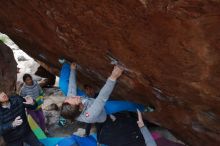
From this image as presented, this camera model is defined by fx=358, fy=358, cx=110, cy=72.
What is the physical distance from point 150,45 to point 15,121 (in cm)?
254

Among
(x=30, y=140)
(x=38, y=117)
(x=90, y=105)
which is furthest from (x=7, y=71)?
(x=90, y=105)

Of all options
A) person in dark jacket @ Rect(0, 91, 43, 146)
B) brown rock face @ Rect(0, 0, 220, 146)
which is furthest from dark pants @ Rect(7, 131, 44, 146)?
brown rock face @ Rect(0, 0, 220, 146)

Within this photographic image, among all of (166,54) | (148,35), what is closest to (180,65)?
(166,54)

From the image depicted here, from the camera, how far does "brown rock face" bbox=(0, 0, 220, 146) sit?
11.2 ft

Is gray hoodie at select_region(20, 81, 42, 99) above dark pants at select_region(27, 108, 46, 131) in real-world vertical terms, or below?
above

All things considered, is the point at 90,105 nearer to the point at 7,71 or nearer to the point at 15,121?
the point at 15,121

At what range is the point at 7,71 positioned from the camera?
790 cm

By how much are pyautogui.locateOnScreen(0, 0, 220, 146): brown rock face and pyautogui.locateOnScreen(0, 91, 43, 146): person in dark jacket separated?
3.46 feet

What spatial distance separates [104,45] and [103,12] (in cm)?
79

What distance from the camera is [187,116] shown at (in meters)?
5.20

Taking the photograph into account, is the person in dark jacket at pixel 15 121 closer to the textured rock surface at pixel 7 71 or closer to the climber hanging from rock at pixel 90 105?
the climber hanging from rock at pixel 90 105

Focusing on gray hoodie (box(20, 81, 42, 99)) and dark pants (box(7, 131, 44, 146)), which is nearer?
dark pants (box(7, 131, 44, 146))

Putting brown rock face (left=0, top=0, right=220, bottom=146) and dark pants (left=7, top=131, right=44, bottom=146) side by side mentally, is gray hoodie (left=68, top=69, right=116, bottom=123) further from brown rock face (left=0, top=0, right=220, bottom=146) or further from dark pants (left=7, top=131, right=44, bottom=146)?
dark pants (left=7, top=131, right=44, bottom=146)

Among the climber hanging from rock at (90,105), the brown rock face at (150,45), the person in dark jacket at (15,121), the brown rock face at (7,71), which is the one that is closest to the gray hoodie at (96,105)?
the climber hanging from rock at (90,105)
